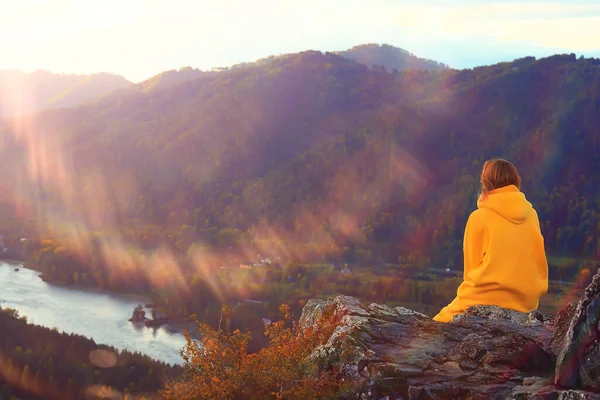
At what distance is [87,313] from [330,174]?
92.1m

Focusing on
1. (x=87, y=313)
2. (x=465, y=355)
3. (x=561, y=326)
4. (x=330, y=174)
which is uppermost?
(x=561, y=326)

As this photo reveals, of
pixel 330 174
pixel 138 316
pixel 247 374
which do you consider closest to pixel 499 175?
pixel 247 374

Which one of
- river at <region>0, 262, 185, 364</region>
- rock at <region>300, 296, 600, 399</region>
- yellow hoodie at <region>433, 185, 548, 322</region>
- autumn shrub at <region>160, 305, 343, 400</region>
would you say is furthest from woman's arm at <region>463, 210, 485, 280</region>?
river at <region>0, 262, 185, 364</region>

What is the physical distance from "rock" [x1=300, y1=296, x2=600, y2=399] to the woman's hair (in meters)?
1.44

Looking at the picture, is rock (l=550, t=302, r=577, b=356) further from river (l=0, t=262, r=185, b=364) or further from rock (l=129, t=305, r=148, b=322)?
rock (l=129, t=305, r=148, b=322)

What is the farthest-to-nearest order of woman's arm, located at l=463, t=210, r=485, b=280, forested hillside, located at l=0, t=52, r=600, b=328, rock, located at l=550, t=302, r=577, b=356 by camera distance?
forested hillside, located at l=0, t=52, r=600, b=328
woman's arm, located at l=463, t=210, r=485, b=280
rock, located at l=550, t=302, r=577, b=356

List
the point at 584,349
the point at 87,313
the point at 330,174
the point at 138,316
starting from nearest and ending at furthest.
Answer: the point at 584,349
the point at 138,316
the point at 87,313
the point at 330,174

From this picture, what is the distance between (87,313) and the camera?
295 ft

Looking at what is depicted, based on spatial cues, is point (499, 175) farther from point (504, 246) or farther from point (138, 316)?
point (138, 316)

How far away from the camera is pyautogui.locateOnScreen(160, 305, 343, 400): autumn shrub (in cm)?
534

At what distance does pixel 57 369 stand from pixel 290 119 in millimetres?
147430

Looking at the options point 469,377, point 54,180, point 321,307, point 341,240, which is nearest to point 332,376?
point 469,377

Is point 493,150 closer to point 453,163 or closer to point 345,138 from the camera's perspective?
point 453,163

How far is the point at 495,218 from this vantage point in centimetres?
657
